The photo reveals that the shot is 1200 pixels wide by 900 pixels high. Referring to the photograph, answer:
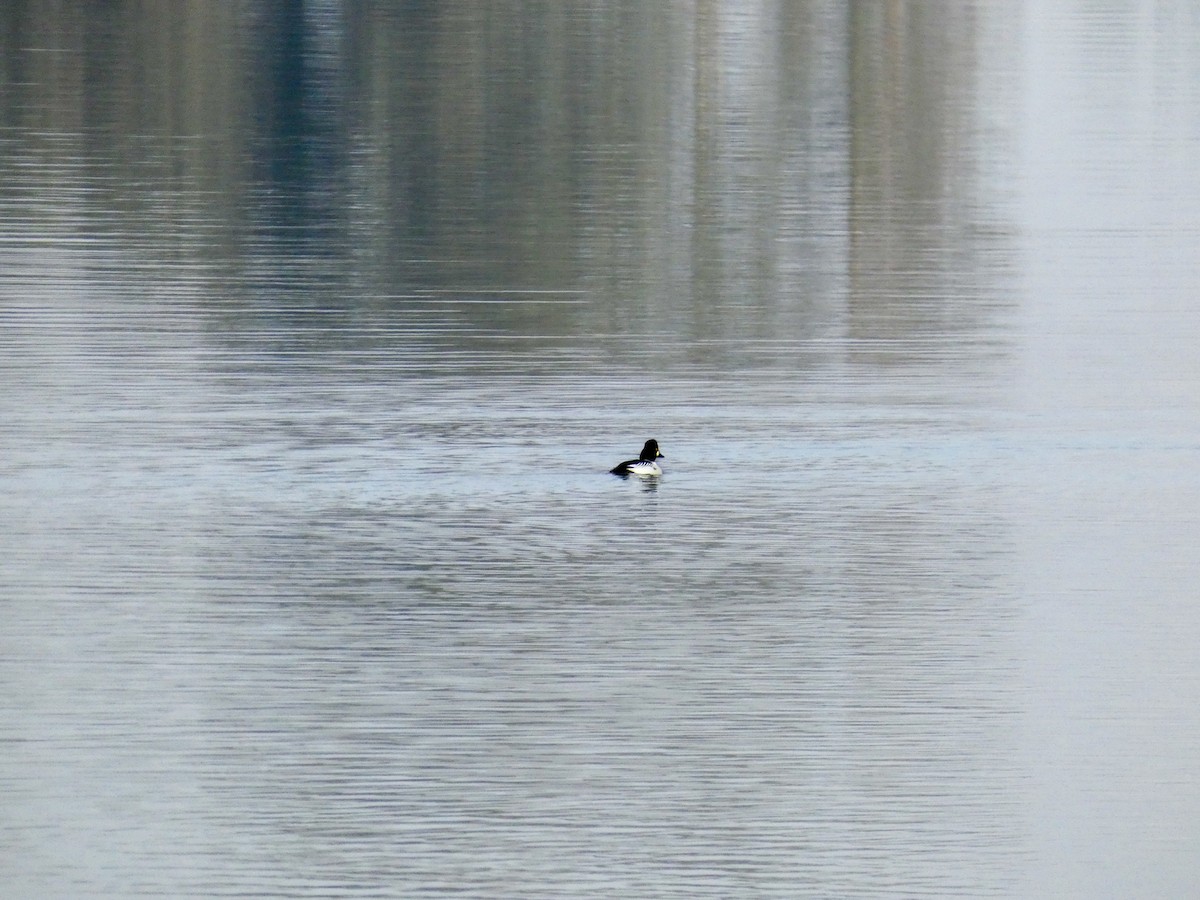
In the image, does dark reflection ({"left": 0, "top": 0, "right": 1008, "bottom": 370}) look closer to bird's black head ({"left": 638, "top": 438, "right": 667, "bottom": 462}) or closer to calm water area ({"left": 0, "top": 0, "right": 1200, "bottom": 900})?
calm water area ({"left": 0, "top": 0, "right": 1200, "bottom": 900})

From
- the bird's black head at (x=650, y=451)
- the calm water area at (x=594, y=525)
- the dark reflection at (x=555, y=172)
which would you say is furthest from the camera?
the dark reflection at (x=555, y=172)

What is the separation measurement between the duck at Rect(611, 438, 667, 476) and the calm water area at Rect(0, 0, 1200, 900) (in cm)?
9

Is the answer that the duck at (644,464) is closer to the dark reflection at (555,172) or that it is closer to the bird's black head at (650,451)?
the bird's black head at (650,451)

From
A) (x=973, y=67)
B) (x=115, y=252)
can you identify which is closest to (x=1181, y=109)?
(x=973, y=67)

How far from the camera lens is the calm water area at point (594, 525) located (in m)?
12.1

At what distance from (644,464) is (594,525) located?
964mm

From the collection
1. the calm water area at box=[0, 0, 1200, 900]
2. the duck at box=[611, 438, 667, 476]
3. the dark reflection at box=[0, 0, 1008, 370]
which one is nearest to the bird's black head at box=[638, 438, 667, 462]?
the duck at box=[611, 438, 667, 476]

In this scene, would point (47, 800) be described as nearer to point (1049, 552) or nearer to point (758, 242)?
point (1049, 552)

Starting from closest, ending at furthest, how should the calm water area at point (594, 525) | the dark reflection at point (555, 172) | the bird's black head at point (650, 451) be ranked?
the calm water area at point (594, 525) < the bird's black head at point (650, 451) < the dark reflection at point (555, 172)

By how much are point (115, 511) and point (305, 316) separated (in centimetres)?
736

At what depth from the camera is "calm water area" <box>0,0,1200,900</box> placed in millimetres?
12062

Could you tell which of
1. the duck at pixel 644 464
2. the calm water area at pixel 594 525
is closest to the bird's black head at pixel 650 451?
the duck at pixel 644 464

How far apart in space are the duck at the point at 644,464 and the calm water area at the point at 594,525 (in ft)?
0.30

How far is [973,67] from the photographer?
176 ft
